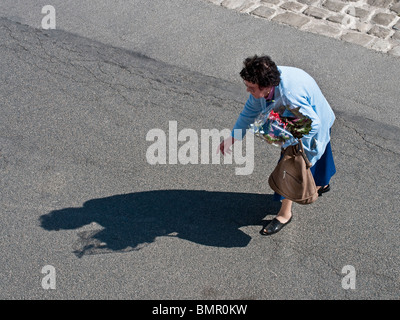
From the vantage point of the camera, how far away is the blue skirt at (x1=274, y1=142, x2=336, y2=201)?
4613 mm

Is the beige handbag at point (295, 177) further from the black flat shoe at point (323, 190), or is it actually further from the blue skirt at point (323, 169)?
the black flat shoe at point (323, 190)

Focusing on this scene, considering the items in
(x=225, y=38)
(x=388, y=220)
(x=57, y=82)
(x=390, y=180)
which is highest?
(x=225, y=38)

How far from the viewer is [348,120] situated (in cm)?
594

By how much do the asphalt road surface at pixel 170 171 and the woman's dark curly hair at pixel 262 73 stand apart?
5.06 feet

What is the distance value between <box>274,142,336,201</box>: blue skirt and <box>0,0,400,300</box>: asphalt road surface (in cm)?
34

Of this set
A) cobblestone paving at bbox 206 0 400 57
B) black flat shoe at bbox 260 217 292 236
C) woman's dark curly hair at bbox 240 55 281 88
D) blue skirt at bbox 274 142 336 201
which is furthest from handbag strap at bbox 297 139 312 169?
cobblestone paving at bbox 206 0 400 57

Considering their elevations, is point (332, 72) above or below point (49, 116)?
above

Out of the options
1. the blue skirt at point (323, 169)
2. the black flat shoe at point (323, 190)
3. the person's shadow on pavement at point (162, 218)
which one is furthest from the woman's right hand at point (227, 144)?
the black flat shoe at point (323, 190)

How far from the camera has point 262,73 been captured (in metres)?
3.83

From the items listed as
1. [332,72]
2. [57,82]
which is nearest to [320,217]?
[332,72]

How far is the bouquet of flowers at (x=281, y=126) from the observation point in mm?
3959

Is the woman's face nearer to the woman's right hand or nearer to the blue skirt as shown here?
the woman's right hand
